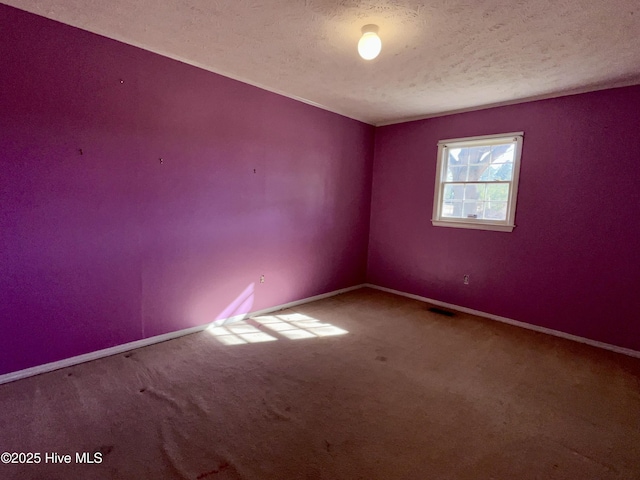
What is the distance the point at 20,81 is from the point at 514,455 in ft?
13.3

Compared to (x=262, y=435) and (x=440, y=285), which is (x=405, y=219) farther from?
(x=262, y=435)

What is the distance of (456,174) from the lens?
4.51 m

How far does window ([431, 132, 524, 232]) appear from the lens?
13.1ft

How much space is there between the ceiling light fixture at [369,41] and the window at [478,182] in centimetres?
253

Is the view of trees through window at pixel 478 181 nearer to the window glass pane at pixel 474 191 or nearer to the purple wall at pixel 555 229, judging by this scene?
the window glass pane at pixel 474 191

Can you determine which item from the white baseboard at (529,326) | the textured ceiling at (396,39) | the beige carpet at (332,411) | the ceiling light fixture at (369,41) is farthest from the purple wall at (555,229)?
the ceiling light fixture at (369,41)

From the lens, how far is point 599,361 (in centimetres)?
308

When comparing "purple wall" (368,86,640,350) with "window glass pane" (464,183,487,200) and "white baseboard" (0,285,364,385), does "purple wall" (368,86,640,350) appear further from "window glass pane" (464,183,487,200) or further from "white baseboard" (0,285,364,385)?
"white baseboard" (0,285,364,385)

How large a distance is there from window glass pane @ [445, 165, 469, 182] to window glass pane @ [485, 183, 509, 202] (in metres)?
0.37

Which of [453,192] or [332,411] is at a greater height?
[453,192]

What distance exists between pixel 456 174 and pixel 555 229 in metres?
1.41

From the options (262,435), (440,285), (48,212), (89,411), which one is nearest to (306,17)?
(48,212)

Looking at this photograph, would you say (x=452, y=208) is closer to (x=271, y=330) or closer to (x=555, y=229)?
(x=555, y=229)

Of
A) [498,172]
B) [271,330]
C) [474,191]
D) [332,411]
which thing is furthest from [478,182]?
[332,411]
